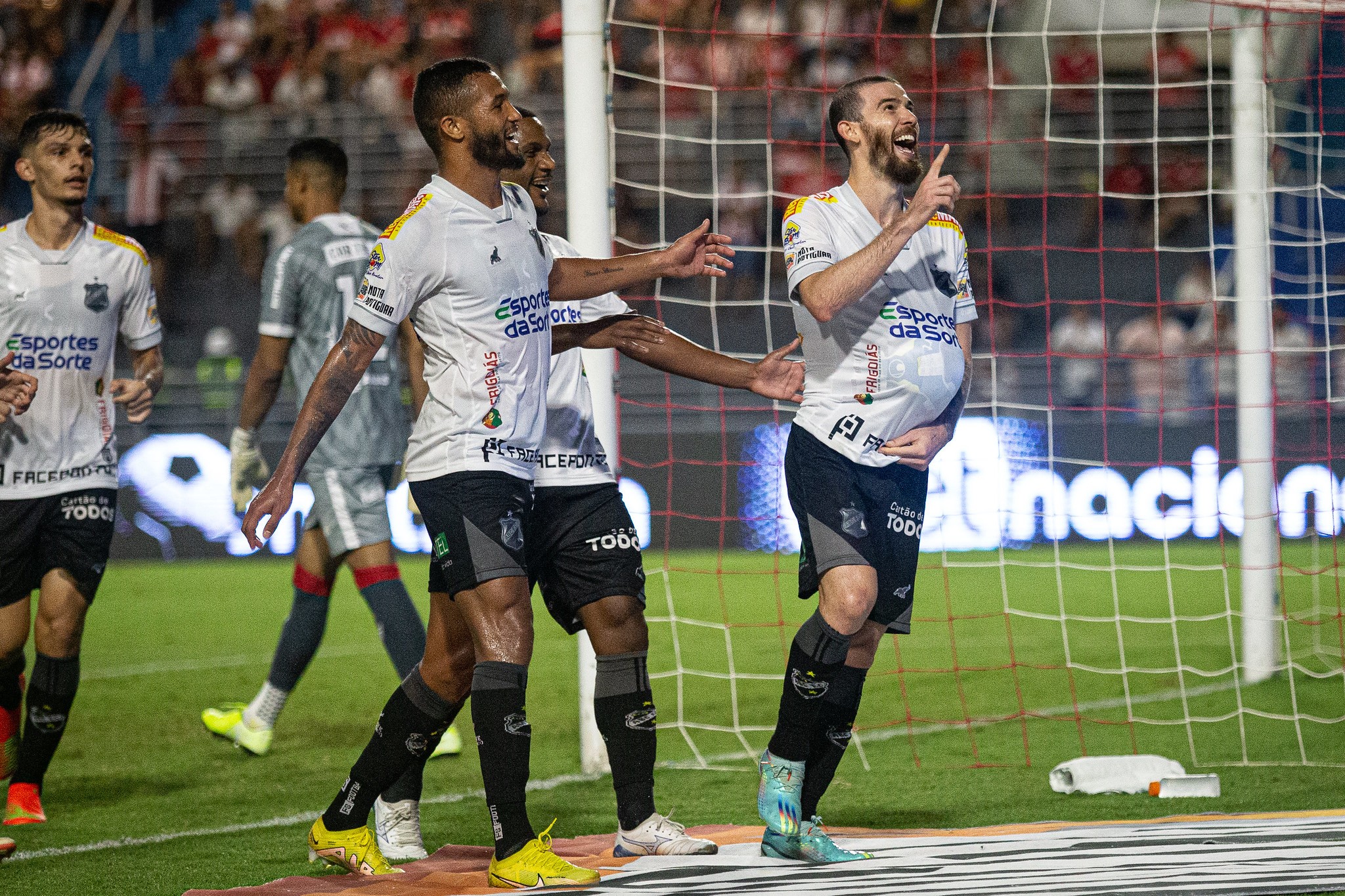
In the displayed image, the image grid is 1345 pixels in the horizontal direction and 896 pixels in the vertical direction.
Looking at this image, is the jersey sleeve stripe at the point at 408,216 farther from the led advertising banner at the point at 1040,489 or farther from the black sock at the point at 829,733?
the led advertising banner at the point at 1040,489

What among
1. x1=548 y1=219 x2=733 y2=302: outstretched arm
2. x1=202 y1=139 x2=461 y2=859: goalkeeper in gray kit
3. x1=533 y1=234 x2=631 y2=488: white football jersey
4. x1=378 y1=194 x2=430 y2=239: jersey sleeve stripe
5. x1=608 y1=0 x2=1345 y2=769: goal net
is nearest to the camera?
x1=378 y1=194 x2=430 y2=239: jersey sleeve stripe

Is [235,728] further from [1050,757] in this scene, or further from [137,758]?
[1050,757]

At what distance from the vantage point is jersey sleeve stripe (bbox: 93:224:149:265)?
530cm

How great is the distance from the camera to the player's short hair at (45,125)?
16.8 feet

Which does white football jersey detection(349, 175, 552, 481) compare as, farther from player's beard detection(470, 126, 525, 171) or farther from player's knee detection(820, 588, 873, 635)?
player's knee detection(820, 588, 873, 635)

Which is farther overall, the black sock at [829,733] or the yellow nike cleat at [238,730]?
the yellow nike cleat at [238,730]

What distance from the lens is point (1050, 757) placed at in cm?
595

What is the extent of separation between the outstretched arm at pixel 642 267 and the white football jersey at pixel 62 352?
6.12 ft

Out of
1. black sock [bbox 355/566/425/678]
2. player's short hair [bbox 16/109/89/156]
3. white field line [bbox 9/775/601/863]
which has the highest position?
→ player's short hair [bbox 16/109/89/156]

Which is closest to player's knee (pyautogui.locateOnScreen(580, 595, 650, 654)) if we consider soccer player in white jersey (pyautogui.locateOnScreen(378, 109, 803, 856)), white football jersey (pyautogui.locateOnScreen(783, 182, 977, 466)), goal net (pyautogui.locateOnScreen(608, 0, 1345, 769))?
soccer player in white jersey (pyautogui.locateOnScreen(378, 109, 803, 856))

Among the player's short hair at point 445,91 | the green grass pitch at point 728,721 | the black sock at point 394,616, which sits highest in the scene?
the player's short hair at point 445,91

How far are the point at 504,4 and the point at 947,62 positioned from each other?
5.43 meters

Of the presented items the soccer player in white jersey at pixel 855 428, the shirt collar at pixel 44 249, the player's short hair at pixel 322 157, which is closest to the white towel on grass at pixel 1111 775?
the soccer player in white jersey at pixel 855 428

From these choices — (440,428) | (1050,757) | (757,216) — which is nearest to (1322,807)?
(1050,757)
